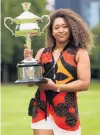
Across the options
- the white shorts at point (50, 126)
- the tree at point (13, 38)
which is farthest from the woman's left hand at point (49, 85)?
the tree at point (13, 38)

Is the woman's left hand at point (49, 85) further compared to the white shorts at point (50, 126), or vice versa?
the white shorts at point (50, 126)

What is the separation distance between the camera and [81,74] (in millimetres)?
3973

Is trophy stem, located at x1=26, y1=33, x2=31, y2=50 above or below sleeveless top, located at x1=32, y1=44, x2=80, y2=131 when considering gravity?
above

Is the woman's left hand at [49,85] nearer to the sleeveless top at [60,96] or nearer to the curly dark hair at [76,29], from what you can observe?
the sleeveless top at [60,96]

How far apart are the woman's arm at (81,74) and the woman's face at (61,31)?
15cm

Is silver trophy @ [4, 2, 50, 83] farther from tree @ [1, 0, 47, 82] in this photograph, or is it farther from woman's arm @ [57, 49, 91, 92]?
tree @ [1, 0, 47, 82]

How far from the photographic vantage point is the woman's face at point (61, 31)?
4.03 metres

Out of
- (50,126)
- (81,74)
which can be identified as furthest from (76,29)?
(50,126)

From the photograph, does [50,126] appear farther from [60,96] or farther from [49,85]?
[49,85]

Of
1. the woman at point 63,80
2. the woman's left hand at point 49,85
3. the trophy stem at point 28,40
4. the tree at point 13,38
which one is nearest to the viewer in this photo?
the woman's left hand at point 49,85

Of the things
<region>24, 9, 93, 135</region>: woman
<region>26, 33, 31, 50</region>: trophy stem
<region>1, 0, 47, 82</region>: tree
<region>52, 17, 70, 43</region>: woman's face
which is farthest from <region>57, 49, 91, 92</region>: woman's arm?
<region>1, 0, 47, 82</region>: tree

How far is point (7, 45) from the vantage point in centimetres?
5203

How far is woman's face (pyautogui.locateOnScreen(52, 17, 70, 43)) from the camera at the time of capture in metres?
4.03

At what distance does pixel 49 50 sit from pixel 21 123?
7599 mm
